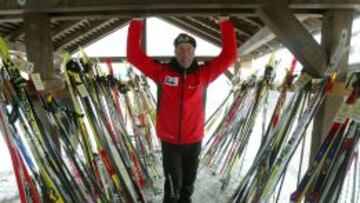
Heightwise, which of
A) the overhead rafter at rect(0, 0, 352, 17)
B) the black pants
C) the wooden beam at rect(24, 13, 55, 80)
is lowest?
the black pants

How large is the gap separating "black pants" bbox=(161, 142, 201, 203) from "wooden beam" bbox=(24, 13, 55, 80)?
92cm

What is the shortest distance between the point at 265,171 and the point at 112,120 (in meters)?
1.53

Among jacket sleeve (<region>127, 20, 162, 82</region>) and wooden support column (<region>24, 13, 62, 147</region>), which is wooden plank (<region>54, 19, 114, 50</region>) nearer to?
wooden support column (<region>24, 13, 62, 147</region>)

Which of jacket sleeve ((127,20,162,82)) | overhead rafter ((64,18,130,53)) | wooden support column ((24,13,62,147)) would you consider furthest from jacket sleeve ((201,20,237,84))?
overhead rafter ((64,18,130,53))

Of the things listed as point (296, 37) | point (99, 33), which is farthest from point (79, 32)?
point (296, 37)

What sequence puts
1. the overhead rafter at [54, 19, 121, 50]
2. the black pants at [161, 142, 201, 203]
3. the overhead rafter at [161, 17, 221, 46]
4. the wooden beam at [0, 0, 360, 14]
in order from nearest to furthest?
the wooden beam at [0, 0, 360, 14] < the black pants at [161, 142, 201, 203] < the overhead rafter at [54, 19, 121, 50] < the overhead rafter at [161, 17, 221, 46]

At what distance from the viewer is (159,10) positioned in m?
2.31

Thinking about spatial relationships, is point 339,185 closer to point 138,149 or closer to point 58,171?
point 58,171

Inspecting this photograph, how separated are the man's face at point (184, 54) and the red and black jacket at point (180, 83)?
4 cm

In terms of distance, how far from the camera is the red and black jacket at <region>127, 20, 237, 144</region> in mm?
2271

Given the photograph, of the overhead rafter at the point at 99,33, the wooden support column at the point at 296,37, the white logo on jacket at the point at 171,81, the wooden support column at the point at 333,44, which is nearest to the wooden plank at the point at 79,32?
the overhead rafter at the point at 99,33

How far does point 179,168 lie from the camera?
94.3 inches

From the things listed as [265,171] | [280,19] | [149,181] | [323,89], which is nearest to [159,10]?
[280,19]

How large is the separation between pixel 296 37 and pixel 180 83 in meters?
0.74
